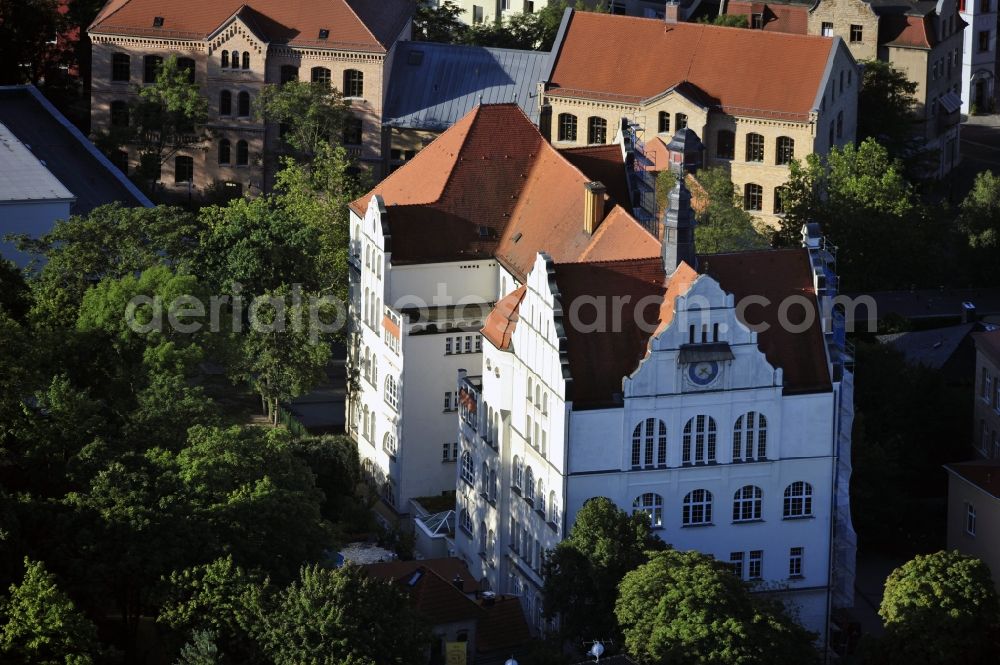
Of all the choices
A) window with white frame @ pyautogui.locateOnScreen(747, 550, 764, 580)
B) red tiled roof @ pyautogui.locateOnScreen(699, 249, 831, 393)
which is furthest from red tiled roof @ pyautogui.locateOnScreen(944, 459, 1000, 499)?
window with white frame @ pyautogui.locateOnScreen(747, 550, 764, 580)

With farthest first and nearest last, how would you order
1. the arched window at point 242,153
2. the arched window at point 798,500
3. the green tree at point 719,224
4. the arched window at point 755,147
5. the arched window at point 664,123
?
the arched window at point 242,153 → the arched window at point 664,123 → the arched window at point 755,147 → the green tree at point 719,224 → the arched window at point 798,500

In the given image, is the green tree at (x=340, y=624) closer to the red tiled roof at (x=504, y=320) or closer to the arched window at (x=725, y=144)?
the red tiled roof at (x=504, y=320)

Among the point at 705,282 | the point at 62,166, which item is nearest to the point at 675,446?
the point at 705,282

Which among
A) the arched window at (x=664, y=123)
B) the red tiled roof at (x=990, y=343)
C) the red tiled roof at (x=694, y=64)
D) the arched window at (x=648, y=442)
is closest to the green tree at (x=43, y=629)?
the arched window at (x=648, y=442)

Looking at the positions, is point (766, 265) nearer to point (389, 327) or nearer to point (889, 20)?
point (389, 327)

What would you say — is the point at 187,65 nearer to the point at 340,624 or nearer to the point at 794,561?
the point at 794,561
